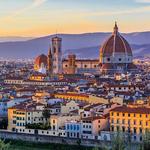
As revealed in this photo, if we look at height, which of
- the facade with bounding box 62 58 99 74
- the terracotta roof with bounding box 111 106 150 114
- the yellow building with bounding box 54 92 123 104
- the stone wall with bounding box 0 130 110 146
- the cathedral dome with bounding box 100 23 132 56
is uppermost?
the cathedral dome with bounding box 100 23 132 56

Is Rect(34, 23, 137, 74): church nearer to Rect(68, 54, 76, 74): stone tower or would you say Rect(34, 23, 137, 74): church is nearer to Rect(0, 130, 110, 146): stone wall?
Rect(68, 54, 76, 74): stone tower

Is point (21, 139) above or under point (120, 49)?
under

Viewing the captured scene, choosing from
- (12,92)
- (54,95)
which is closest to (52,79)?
(12,92)

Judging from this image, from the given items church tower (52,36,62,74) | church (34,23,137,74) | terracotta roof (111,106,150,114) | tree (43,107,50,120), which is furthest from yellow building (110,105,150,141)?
church tower (52,36,62,74)

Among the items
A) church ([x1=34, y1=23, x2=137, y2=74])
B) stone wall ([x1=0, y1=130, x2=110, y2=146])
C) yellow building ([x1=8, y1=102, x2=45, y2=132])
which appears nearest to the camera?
stone wall ([x1=0, y1=130, x2=110, y2=146])

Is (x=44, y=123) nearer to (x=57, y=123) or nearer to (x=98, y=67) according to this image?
(x=57, y=123)

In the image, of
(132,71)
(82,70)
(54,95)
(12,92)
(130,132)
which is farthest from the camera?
(82,70)
